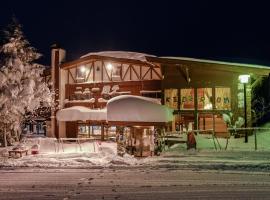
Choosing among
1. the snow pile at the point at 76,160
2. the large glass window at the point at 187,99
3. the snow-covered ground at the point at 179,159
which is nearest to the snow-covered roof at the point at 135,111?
the snow-covered ground at the point at 179,159

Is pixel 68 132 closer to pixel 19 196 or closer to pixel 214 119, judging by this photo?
pixel 214 119

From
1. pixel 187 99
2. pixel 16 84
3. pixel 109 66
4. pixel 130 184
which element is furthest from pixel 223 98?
pixel 130 184

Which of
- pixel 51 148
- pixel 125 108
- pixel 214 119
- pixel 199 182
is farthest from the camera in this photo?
pixel 214 119

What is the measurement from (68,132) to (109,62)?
293 inches

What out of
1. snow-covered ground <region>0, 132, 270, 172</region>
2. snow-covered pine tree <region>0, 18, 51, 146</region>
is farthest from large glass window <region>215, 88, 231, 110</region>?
snow-covered pine tree <region>0, 18, 51, 146</region>

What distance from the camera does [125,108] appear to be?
2480 centimetres

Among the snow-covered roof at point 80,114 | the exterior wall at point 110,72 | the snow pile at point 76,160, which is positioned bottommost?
the snow pile at point 76,160

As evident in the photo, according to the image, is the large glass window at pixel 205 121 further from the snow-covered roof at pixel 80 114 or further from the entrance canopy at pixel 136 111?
the entrance canopy at pixel 136 111

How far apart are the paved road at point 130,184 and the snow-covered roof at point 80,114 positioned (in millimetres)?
17729

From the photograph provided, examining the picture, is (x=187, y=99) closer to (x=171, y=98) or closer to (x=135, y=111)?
(x=171, y=98)

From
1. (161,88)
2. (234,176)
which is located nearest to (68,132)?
(161,88)

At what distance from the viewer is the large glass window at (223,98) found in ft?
108

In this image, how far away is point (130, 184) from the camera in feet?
47.8

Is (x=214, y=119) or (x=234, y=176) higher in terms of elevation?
(x=214, y=119)
